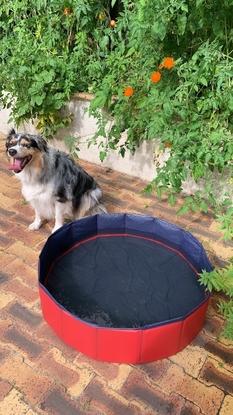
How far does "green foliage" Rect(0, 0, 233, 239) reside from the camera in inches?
97.7

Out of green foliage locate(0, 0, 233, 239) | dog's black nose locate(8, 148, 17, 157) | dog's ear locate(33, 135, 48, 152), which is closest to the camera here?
green foliage locate(0, 0, 233, 239)

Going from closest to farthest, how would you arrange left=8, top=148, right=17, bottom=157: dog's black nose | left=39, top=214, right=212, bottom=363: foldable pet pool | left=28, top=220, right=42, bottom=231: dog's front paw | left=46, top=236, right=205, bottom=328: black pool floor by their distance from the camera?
left=39, top=214, right=212, bottom=363: foldable pet pool, left=46, top=236, right=205, bottom=328: black pool floor, left=8, top=148, right=17, bottom=157: dog's black nose, left=28, top=220, right=42, bottom=231: dog's front paw

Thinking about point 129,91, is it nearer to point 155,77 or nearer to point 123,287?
point 155,77

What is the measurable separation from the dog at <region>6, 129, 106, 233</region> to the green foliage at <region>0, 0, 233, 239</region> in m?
0.59

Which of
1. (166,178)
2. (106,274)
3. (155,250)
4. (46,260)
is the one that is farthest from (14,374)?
(166,178)

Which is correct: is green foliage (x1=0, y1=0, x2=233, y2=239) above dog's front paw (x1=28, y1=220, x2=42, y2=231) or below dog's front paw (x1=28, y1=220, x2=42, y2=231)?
above

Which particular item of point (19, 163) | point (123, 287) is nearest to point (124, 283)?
point (123, 287)

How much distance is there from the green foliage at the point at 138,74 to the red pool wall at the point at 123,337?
0.66m

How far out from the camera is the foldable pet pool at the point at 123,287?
1967 mm

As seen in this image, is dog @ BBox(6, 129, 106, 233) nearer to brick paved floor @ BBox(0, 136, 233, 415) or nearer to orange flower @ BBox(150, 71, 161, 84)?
brick paved floor @ BBox(0, 136, 233, 415)

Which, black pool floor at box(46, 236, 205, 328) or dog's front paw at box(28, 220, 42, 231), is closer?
black pool floor at box(46, 236, 205, 328)

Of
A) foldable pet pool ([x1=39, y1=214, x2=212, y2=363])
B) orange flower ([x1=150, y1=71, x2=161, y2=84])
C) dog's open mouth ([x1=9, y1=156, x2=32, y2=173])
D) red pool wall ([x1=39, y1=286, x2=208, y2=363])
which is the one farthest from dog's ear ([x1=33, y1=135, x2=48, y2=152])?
red pool wall ([x1=39, y1=286, x2=208, y2=363])

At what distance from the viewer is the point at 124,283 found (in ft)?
8.59

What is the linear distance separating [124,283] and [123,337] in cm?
73
